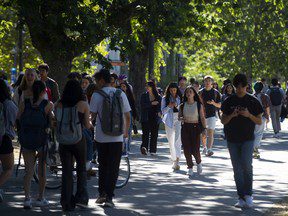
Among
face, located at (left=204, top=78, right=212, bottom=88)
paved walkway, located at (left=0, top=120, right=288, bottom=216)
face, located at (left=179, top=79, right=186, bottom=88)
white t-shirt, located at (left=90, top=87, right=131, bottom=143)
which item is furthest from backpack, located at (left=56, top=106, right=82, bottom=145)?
face, located at (left=204, top=78, right=212, bottom=88)

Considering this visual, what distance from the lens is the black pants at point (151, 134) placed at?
21500 mm

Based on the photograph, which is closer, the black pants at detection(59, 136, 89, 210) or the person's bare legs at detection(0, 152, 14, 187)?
the black pants at detection(59, 136, 89, 210)

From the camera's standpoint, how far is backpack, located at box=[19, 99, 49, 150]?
37.8ft

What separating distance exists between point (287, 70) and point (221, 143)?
2911cm

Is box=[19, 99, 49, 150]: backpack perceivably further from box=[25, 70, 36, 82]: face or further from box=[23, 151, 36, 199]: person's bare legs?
box=[25, 70, 36, 82]: face

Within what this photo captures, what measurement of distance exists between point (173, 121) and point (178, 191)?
13.9 feet

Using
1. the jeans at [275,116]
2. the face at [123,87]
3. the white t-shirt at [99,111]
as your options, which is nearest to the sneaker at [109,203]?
the white t-shirt at [99,111]

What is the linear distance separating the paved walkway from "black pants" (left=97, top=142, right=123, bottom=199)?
0.30 m

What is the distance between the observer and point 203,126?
16.7 meters

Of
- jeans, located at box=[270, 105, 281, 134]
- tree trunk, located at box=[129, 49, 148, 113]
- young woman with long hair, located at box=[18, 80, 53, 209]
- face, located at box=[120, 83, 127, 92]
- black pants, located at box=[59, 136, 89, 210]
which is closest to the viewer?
black pants, located at box=[59, 136, 89, 210]

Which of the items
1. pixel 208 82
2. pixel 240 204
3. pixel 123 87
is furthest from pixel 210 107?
pixel 240 204

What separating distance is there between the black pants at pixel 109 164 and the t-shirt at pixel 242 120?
59.8 inches

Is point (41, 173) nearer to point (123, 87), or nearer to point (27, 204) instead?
point (27, 204)

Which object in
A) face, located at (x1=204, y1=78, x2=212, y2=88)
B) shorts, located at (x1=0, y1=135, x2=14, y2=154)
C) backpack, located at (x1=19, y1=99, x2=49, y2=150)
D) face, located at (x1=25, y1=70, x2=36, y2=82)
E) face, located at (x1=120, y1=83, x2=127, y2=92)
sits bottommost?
shorts, located at (x1=0, y1=135, x2=14, y2=154)
